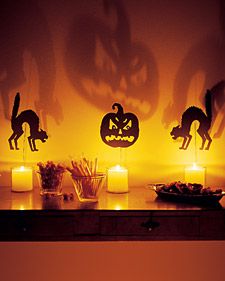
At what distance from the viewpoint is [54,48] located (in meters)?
1.67

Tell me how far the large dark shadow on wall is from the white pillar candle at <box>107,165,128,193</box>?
1.22 feet

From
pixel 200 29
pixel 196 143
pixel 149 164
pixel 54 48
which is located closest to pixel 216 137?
pixel 196 143

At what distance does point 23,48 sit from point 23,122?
12.6 inches

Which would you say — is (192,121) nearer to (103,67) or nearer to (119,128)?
(119,128)

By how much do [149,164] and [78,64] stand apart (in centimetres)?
54

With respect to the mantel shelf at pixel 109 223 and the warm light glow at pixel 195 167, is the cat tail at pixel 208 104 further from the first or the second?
the mantel shelf at pixel 109 223

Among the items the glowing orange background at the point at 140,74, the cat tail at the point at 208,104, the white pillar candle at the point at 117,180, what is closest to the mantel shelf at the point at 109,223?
the white pillar candle at the point at 117,180

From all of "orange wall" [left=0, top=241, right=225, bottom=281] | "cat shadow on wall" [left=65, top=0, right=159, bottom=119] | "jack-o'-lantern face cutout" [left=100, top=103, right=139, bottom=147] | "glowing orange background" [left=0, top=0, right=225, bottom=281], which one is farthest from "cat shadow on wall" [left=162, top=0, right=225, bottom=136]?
"orange wall" [left=0, top=241, right=225, bottom=281]

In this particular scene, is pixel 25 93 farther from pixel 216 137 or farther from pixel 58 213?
pixel 216 137

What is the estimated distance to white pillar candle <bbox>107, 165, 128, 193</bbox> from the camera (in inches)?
61.5

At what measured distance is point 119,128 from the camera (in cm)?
168

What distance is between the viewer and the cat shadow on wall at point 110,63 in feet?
5.47

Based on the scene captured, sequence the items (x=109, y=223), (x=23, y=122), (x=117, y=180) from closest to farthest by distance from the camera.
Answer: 1. (x=109, y=223)
2. (x=117, y=180)
3. (x=23, y=122)

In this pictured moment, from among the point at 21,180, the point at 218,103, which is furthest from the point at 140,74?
the point at 21,180
